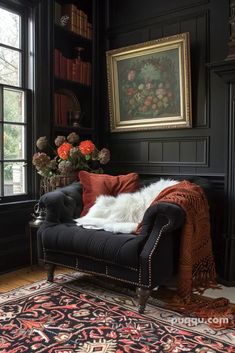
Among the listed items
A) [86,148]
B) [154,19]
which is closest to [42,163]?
[86,148]

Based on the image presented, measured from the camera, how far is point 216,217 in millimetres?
3209

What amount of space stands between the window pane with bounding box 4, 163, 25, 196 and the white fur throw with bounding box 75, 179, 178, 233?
795 mm

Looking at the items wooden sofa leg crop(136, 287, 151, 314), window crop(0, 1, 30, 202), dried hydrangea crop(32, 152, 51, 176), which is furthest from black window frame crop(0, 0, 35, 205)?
wooden sofa leg crop(136, 287, 151, 314)

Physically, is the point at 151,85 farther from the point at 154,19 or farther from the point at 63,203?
the point at 63,203

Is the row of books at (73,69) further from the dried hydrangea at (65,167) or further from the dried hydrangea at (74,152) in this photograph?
the dried hydrangea at (65,167)

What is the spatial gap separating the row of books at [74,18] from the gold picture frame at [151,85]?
0.40 metres

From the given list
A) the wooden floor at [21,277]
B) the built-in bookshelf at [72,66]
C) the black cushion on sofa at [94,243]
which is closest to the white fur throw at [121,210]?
the black cushion on sofa at [94,243]

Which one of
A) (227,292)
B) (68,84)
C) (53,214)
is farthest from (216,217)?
(68,84)

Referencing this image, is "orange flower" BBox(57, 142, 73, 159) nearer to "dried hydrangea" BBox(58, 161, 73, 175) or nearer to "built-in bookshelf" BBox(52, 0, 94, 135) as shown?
"dried hydrangea" BBox(58, 161, 73, 175)

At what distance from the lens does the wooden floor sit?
9.47ft

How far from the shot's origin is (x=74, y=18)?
381 cm

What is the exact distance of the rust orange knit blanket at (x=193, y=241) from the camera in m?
2.51

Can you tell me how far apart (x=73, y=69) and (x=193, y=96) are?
4.48 ft

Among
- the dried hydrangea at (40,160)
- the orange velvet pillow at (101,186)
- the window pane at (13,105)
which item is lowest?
the orange velvet pillow at (101,186)
